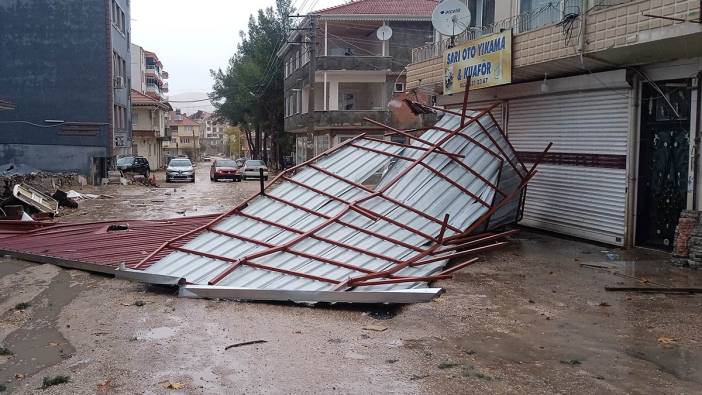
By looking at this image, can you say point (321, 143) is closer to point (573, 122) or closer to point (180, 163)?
point (180, 163)

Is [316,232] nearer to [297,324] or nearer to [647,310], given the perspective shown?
[297,324]

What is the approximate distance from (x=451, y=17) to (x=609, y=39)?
16.0 feet

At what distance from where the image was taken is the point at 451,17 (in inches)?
544

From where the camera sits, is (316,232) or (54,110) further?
(54,110)

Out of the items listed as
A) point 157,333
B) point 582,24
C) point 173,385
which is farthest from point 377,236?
point 582,24

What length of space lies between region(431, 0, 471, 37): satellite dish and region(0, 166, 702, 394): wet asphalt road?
682 centimetres

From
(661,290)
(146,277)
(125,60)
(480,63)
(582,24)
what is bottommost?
(661,290)

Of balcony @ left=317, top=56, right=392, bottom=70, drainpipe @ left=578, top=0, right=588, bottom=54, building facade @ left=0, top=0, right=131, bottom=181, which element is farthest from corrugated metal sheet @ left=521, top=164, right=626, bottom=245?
building facade @ left=0, top=0, right=131, bottom=181

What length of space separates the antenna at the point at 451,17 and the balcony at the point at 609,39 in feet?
2.79

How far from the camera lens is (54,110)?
29625mm

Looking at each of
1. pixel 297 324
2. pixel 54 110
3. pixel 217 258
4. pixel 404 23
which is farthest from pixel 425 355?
pixel 404 23

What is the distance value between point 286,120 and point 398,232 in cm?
3869

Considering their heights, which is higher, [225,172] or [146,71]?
[146,71]

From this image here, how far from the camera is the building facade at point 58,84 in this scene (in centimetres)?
2892
